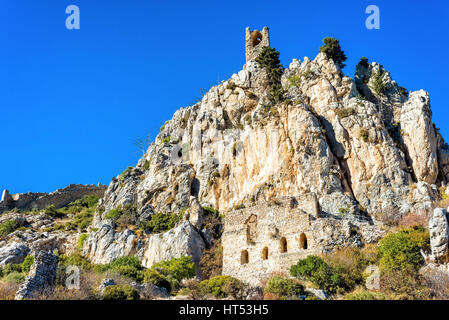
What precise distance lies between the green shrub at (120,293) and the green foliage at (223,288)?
21.2ft

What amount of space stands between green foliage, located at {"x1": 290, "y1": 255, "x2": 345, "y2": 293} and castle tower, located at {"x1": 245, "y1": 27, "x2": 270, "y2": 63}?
163 ft

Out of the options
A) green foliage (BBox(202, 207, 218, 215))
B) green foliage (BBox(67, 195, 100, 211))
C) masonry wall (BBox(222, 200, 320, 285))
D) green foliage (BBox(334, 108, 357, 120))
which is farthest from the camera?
green foliage (BBox(67, 195, 100, 211))

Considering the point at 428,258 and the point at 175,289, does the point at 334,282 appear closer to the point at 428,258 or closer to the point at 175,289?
the point at 428,258

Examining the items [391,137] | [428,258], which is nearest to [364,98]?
[391,137]

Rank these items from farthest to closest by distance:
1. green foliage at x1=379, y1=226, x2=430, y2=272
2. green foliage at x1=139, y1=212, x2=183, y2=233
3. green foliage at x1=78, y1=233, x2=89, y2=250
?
green foliage at x1=78, y1=233, x2=89, y2=250 < green foliage at x1=139, y1=212, x2=183, y2=233 < green foliage at x1=379, y1=226, x2=430, y2=272

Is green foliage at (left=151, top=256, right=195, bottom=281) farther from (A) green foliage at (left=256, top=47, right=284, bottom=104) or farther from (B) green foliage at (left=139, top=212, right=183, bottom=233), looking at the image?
(A) green foliage at (left=256, top=47, right=284, bottom=104)

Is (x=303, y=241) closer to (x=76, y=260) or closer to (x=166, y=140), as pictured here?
(x=76, y=260)

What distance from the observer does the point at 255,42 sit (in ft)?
270

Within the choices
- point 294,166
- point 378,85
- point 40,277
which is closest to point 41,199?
point 294,166

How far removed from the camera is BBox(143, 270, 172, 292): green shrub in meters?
34.5

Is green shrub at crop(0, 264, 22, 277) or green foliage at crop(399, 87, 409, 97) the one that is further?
green foliage at crop(399, 87, 409, 97)

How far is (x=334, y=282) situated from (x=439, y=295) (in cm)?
653

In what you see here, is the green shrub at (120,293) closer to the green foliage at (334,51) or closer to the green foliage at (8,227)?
the green foliage at (8,227)

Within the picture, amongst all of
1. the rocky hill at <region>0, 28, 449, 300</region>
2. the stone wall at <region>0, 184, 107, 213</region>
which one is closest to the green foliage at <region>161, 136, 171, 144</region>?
the rocky hill at <region>0, 28, 449, 300</region>
